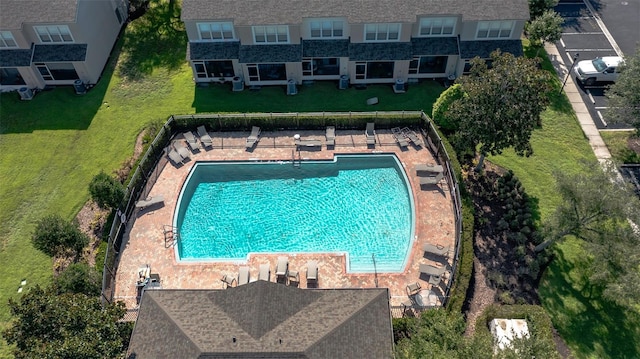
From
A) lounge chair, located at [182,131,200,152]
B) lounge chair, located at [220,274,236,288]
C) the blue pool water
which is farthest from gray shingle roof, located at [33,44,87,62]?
lounge chair, located at [220,274,236,288]

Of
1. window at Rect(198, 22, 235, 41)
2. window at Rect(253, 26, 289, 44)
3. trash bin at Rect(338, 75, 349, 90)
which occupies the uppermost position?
window at Rect(198, 22, 235, 41)

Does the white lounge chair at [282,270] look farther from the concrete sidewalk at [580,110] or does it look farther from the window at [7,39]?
the window at [7,39]

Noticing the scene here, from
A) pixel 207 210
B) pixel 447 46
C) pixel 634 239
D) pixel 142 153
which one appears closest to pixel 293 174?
pixel 207 210

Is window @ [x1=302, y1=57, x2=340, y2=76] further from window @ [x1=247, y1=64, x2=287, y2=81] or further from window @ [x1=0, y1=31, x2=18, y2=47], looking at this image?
window @ [x1=0, y1=31, x2=18, y2=47]

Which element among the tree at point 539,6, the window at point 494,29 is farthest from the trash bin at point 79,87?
the tree at point 539,6

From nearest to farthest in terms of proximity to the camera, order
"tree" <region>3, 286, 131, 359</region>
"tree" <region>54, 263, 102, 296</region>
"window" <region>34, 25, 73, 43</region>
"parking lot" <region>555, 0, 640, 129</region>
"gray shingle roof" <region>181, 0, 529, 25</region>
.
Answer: "tree" <region>3, 286, 131, 359</region> → "tree" <region>54, 263, 102, 296</region> → "gray shingle roof" <region>181, 0, 529, 25</region> → "window" <region>34, 25, 73, 43</region> → "parking lot" <region>555, 0, 640, 129</region>

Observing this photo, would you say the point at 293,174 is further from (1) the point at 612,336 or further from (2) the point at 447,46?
(1) the point at 612,336

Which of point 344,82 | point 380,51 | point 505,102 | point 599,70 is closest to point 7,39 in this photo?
point 344,82
